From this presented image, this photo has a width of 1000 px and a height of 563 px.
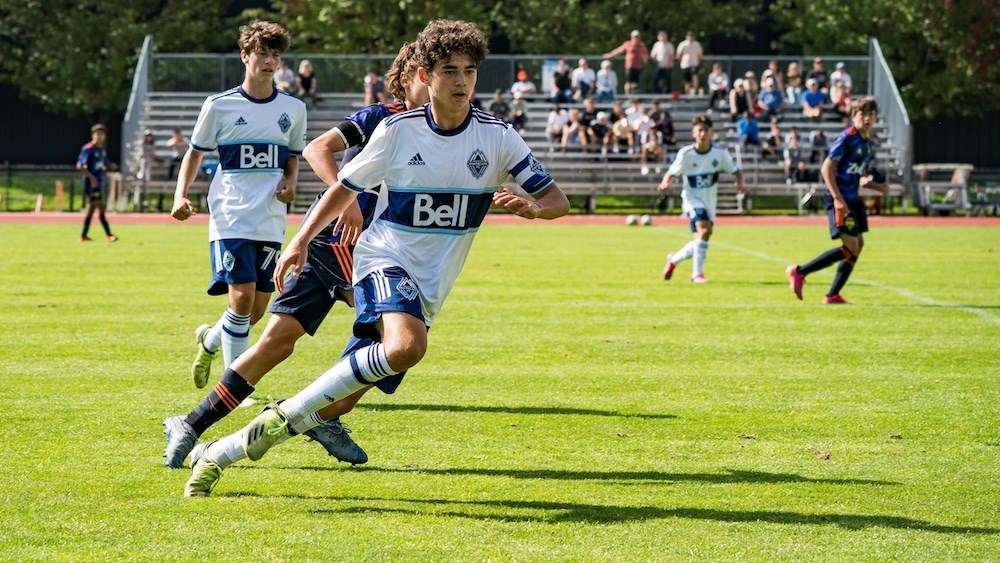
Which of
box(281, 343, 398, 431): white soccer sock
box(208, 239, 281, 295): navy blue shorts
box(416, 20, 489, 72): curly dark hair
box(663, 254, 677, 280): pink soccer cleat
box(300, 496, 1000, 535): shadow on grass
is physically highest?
box(416, 20, 489, 72): curly dark hair

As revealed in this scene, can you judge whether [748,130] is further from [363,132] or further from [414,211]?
[414,211]

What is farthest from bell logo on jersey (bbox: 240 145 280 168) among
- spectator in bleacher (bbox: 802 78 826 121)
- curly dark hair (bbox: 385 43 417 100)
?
spectator in bleacher (bbox: 802 78 826 121)

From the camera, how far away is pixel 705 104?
38.8 meters

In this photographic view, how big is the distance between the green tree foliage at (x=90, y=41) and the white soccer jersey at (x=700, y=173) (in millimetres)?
29614

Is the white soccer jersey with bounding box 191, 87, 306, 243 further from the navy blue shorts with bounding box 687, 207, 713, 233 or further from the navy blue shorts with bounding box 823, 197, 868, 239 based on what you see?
the navy blue shorts with bounding box 687, 207, 713, 233

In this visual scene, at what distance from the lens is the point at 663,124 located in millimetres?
36031

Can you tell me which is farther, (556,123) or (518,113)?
(556,123)

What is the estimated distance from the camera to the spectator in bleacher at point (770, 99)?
123ft

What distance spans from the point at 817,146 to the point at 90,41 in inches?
901

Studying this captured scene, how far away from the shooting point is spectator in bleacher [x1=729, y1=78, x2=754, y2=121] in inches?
1460

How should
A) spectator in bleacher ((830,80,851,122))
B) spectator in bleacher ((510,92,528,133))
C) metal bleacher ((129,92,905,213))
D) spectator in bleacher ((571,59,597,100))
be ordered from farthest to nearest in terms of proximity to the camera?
spectator in bleacher ((571,59,597,100))
spectator in bleacher ((830,80,851,122))
spectator in bleacher ((510,92,528,133))
metal bleacher ((129,92,905,213))

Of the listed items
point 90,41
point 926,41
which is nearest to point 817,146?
point 926,41

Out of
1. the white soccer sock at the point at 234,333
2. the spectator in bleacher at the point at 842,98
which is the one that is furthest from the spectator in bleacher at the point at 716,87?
the white soccer sock at the point at 234,333

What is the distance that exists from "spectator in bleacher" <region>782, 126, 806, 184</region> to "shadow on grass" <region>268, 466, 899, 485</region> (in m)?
29.7
